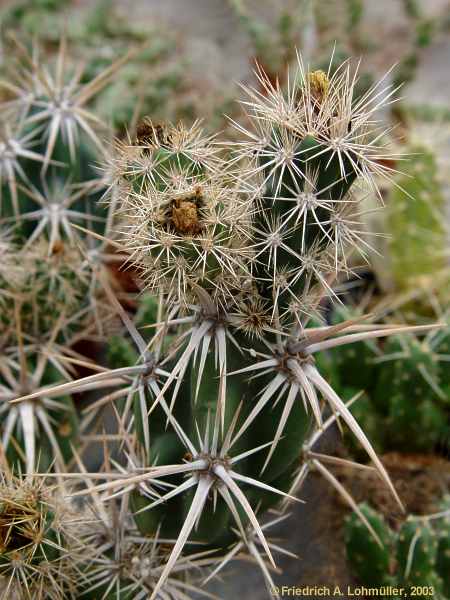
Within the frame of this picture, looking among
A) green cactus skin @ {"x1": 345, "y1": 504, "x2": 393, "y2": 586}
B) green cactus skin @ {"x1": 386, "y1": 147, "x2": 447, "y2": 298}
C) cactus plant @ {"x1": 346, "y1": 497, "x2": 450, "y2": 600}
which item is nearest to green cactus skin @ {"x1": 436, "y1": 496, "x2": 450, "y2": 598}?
cactus plant @ {"x1": 346, "y1": 497, "x2": 450, "y2": 600}

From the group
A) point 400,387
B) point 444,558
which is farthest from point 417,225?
point 444,558

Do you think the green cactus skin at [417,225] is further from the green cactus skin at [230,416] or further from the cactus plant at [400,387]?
the green cactus skin at [230,416]

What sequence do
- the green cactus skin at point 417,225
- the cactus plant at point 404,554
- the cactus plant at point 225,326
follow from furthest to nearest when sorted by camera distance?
the green cactus skin at point 417,225
the cactus plant at point 404,554
the cactus plant at point 225,326

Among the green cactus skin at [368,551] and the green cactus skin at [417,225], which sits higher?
the green cactus skin at [417,225]

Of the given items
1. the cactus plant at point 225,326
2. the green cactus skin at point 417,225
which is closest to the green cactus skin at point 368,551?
the cactus plant at point 225,326

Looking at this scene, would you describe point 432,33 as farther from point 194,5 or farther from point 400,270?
point 400,270

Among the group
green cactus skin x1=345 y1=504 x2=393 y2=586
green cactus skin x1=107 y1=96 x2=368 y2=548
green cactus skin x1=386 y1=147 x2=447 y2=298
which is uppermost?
green cactus skin x1=386 y1=147 x2=447 y2=298

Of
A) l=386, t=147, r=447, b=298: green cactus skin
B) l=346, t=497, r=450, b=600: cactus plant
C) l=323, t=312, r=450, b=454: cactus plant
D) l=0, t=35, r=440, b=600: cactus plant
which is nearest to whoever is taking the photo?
l=0, t=35, r=440, b=600: cactus plant

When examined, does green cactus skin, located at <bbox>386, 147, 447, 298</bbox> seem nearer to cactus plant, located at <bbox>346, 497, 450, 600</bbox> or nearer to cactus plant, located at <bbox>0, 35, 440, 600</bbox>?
cactus plant, located at <bbox>346, 497, 450, 600</bbox>
